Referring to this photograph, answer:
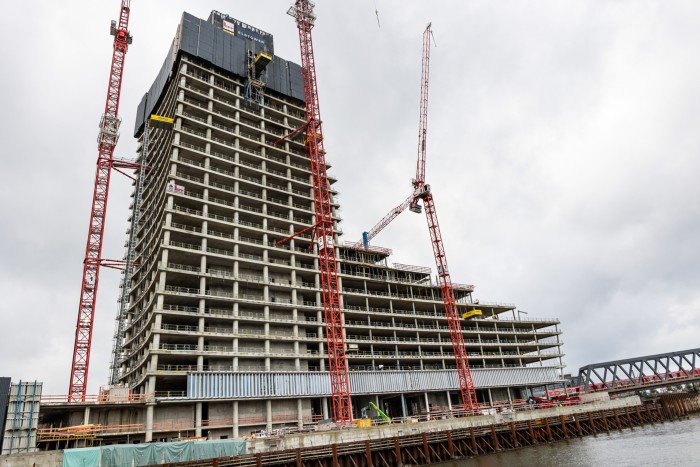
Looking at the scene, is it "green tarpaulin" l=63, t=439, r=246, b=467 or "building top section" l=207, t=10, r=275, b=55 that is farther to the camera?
"building top section" l=207, t=10, r=275, b=55

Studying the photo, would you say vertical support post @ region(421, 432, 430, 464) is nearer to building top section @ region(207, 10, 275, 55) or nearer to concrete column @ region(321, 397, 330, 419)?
concrete column @ region(321, 397, 330, 419)

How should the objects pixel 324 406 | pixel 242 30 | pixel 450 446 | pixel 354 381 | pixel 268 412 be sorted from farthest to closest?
1. pixel 242 30
2. pixel 354 381
3. pixel 324 406
4. pixel 268 412
5. pixel 450 446

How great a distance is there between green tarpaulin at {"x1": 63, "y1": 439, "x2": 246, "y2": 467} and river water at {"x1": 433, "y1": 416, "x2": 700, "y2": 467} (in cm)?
2151

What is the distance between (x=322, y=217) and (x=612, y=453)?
53.9 m

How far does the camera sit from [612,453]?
1941 inches

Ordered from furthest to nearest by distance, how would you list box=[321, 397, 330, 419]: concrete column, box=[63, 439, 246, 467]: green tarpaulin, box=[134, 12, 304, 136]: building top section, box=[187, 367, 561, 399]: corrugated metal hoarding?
box=[134, 12, 304, 136]: building top section < box=[321, 397, 330, 419]: concrete column < box=[187, 367, 561, 399]: corrugated metal hoarding < box=[63, 439, 246, 467]: green tarpaulin

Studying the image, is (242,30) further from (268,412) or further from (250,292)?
(268,412)

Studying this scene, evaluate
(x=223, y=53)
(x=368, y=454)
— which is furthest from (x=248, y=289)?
(x=223, y=53)

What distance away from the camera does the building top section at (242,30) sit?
348 ft

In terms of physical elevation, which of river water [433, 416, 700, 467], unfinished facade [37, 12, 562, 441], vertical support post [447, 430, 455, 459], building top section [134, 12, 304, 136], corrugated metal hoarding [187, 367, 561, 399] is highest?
building top section [134, 12, 304, 136]

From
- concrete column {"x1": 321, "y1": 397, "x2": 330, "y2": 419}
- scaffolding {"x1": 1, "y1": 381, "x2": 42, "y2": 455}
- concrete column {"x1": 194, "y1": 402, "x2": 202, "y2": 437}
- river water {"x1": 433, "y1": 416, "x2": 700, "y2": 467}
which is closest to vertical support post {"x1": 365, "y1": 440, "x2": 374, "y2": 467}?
river water {"x1": 433, "y1": 416, "x2": 700, "y2": 467}

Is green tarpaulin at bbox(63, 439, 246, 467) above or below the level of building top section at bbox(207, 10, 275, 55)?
below

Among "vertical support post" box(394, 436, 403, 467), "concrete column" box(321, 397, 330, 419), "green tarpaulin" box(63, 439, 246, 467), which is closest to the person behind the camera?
"green tarpaulin" box(63, 439, 246, 467)

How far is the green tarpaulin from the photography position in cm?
3681
